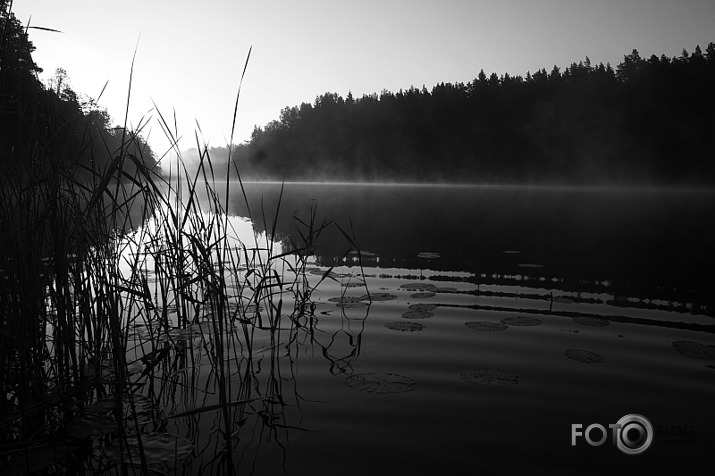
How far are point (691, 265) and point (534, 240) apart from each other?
3508mm

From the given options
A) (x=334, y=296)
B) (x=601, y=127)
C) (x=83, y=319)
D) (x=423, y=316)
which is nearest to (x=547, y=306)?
(x=423, y=316)

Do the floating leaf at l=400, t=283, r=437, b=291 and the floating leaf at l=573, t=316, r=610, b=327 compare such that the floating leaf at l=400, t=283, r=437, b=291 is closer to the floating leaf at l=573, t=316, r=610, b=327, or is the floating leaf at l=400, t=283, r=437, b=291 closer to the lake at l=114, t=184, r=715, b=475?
the lake at l=114, t=184, r=715, b=475

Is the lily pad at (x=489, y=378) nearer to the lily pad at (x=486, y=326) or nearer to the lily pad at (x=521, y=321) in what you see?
the lily pad at (x=486, y=326)

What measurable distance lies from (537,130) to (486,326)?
76.2 m

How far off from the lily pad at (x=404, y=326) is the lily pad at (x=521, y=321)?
33.5 inches

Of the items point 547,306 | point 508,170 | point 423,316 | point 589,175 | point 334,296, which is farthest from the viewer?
point 508,170

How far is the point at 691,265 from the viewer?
8156mm

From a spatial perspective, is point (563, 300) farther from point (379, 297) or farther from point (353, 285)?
point (353, 285)

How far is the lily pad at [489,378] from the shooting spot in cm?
315

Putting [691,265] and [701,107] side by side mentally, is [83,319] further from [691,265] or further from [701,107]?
[701,107]

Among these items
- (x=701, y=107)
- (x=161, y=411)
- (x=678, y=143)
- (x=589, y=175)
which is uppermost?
(x=701, y=107)

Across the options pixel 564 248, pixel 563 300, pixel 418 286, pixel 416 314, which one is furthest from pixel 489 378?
pixel 564 248

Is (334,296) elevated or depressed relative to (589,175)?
depressed

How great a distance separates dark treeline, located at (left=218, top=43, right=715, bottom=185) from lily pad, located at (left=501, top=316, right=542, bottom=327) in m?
66.5
